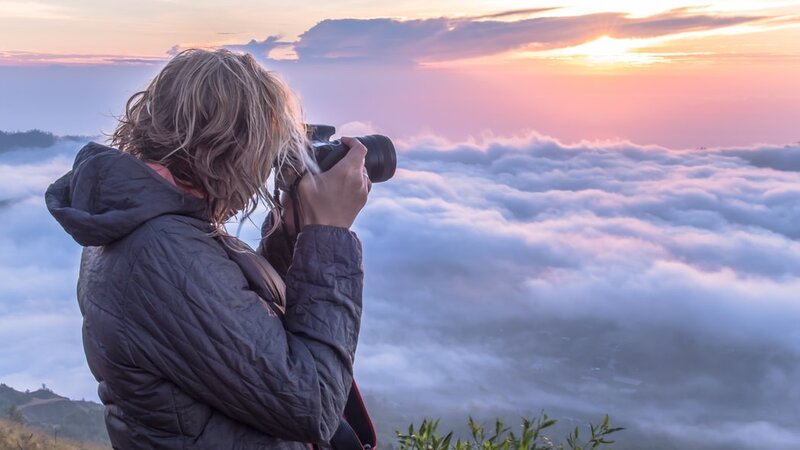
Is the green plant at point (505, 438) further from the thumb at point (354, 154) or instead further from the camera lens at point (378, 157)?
the thumb at point (354, 154)

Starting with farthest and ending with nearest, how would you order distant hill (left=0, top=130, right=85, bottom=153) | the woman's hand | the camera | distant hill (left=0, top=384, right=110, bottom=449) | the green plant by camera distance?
distant hill (left=0, top=130, right=85, bottom=153) → distant hill (left=0, top=384, right=110, bottom=449) → the green plant → the camera → the woman's hand

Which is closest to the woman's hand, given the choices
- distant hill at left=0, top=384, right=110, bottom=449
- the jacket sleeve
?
the jacket sleeve

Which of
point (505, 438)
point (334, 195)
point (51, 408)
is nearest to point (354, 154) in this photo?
point (334, 195)

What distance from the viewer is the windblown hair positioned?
1287 millimetres

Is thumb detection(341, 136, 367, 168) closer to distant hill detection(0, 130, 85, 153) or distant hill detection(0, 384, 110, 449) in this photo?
distant hill detection(0, 384, 110, 449)

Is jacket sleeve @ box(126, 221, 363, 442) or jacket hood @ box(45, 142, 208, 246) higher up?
jacket hood @ box(45, 142, 208, 246)

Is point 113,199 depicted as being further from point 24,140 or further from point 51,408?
point 24,140

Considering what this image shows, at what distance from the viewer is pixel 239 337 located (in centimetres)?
123

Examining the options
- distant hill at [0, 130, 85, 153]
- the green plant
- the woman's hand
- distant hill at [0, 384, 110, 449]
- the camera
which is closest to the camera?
the woman's hand

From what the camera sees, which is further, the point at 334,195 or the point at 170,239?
the point at 334,195

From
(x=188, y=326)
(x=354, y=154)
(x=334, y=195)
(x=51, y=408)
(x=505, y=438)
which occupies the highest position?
(x=51, y=408)

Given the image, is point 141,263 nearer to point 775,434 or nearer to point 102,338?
point 102,338

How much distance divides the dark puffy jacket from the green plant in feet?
3.38

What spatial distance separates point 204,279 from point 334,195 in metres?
0.31
